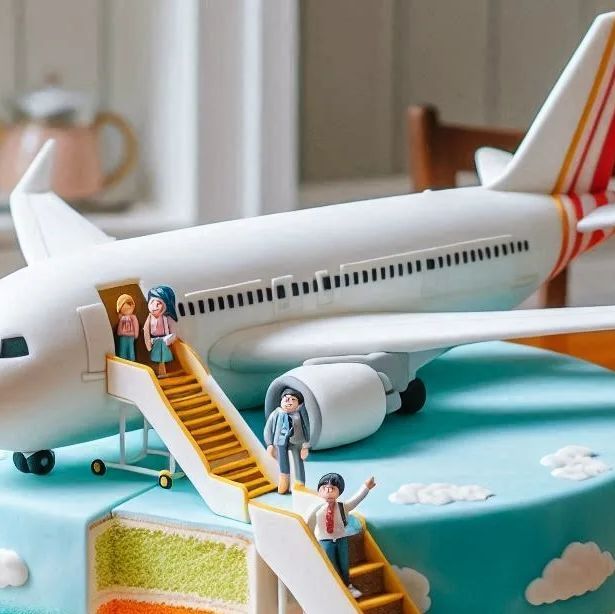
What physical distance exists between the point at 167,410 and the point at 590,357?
7.56ft

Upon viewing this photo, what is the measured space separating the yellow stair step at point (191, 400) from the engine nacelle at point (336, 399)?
0.13 metres

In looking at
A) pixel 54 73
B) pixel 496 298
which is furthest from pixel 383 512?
pixel 54 73

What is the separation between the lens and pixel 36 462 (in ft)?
8.94

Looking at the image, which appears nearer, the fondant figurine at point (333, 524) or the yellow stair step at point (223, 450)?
the fondant figurine at point (333, 524)

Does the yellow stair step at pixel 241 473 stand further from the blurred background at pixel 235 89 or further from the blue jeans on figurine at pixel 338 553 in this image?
the blurred background at pixel 235 89

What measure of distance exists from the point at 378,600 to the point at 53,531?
0.56 metres

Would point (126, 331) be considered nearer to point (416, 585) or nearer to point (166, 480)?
point (166, 480)

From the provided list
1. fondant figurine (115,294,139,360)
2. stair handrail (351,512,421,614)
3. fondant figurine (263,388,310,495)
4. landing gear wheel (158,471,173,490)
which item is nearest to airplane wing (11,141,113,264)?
fondant figurine (115,294,139,360)

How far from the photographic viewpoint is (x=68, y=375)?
2660 mm

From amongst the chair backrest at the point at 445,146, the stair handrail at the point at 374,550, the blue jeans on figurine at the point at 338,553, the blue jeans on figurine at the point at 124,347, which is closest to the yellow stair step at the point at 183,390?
the blue jeans on figurine at the point at 124,347

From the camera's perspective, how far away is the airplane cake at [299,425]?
2.46 metres

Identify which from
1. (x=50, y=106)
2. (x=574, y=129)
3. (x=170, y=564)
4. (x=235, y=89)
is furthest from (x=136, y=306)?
(x=50, y=106)

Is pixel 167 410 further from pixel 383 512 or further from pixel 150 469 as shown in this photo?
pixel 383 512

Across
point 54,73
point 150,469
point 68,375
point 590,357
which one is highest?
point 54,73
